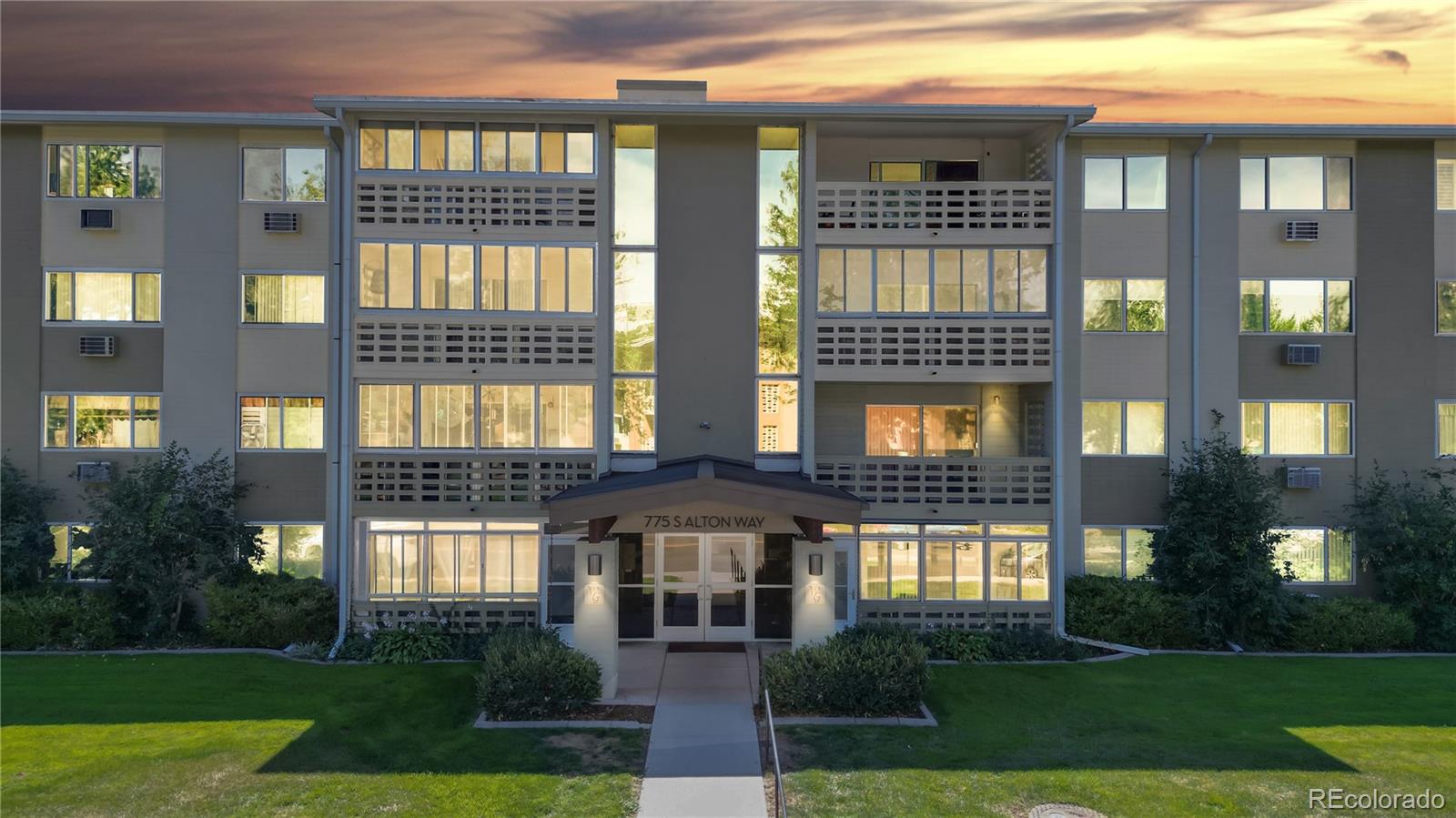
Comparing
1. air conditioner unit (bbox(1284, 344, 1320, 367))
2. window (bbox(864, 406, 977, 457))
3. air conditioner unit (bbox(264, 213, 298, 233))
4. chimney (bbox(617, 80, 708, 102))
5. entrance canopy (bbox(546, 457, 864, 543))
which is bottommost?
entrance canopy (bbox(546, 457, 864, 543))

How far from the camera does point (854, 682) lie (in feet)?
43.7

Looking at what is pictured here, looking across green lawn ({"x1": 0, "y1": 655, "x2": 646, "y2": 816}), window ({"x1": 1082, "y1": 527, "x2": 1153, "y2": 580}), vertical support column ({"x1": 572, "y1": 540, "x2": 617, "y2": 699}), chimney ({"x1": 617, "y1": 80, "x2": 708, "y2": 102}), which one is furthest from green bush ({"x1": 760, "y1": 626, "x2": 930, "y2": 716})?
chimney ({"x1": 617, "y1": 80, "x2": 708, "y2": 102})

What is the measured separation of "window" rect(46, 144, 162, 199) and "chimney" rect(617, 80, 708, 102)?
31.9 ft

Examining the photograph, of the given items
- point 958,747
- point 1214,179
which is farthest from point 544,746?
point 1214,179

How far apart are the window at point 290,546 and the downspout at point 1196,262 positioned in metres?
18.4

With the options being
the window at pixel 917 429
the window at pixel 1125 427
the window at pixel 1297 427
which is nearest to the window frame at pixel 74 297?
the window at pixel 917 429

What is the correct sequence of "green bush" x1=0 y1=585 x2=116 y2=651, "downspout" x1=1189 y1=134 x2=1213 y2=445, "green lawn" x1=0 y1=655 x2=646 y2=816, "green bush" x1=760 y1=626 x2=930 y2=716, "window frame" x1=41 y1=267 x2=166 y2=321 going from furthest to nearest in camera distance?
1. "downspout" x1=1189 y1=134 x2=1213 y2=445
2. "window frame" x1=41 y1=267 x2=166 y2=321
3. "green bush" x1=0 y1=585 x2=116 y2=651
4. "green bush" x1=760 y1=626 x2=930 y2=716
5. "green lawn" x1=0 y1=655 x2=646 y2=816

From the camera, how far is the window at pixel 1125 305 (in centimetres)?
1892

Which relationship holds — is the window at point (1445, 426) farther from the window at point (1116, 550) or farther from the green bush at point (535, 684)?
the green bush at point (535, 684)

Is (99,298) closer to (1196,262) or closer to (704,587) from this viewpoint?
(704,587)

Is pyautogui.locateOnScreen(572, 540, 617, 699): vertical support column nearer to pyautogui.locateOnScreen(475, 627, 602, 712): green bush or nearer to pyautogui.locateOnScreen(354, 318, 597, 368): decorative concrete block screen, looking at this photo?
pyautogui.locateOnScreen(475, 627, 602, 712): green bush

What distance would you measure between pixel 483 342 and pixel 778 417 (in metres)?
6.07

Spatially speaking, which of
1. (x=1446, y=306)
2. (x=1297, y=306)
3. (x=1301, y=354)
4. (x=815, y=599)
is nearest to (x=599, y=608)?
(x=815, y=599)

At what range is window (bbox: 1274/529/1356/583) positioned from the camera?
18969mm
